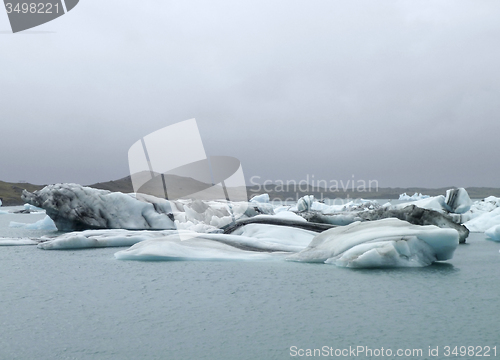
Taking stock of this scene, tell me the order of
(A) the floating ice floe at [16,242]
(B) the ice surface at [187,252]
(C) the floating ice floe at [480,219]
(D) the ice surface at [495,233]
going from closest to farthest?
(B) the ice surface at [187,252]
(A) the floating ice floe at [16,242]
(D) the ice surface at [495,233]
(C) the floating ice floe at [480,219]

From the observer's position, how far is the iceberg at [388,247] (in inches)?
347

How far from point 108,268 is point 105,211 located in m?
11.9

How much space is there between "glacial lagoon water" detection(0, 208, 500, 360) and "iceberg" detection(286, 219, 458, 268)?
34 centimetres

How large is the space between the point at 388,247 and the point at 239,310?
4.39m

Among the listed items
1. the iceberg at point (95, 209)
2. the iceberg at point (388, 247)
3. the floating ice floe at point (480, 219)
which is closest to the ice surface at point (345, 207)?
the floating ice floe at point (480, 219)

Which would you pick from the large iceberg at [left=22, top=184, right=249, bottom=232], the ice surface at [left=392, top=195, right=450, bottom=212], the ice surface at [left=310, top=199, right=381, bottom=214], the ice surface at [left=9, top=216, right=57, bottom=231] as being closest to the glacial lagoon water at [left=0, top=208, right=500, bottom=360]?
the large iceberg at [left=22, top=184, right=249, bottom=232]

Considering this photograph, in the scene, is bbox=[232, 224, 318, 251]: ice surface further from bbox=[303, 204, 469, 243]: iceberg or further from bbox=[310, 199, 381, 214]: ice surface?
bbox=[310, 199, 381, 214]: ice surface

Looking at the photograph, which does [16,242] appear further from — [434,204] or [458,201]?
[458,201]

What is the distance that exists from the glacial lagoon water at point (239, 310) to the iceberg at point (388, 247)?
34cm

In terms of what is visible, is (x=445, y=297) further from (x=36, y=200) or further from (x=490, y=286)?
(x=36, y=200)

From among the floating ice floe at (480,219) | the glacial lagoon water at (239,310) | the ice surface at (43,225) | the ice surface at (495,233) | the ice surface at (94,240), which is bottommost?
the floating ice floe at (480,219)

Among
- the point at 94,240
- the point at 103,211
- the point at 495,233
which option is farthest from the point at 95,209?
the point at 495,233

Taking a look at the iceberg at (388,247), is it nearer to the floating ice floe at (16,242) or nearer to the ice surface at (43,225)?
the floating ice floe at (16,242)

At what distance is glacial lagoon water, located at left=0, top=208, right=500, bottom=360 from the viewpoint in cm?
456
